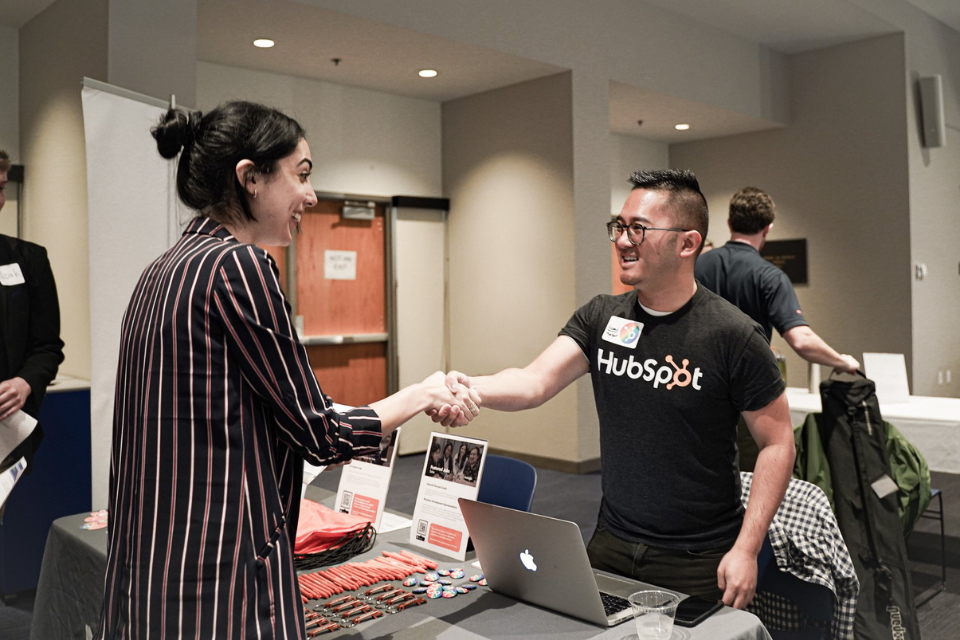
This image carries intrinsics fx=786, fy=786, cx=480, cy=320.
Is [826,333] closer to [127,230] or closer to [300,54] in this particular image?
[300,54]

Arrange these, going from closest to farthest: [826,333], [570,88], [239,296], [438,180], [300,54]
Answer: [239,296] → [300,54] → [570,88] → [438,180] → [826,333]

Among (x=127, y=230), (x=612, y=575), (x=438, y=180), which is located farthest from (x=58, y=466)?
(x=438, y=180)

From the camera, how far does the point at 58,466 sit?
3500 millimetres

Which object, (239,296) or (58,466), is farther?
(58,466)

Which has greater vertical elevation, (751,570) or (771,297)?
(771,297)

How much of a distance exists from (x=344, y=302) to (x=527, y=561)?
4.92 meters

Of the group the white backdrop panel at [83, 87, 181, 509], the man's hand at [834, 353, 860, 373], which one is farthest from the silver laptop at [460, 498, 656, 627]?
the white backdrop panel at [83, 87, 181, 509]

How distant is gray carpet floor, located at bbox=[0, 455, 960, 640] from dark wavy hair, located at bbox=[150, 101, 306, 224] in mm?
1459

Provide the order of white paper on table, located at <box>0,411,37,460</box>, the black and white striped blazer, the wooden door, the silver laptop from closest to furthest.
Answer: the black and white striped blazer < the silver laptop < white paper on table, located at <box>0,411,37,460</box> < the wooden door

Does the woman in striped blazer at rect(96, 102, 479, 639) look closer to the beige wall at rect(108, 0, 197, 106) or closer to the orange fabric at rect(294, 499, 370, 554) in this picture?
the orange fabric at rect(294, 499, 370, 554)

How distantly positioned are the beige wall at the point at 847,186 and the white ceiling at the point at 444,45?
0.88 feet

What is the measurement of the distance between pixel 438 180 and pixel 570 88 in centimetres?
153

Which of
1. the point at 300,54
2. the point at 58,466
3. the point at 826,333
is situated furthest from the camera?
the point at 826,333

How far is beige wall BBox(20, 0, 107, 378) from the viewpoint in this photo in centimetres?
382
